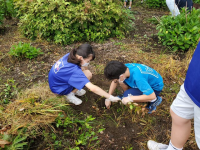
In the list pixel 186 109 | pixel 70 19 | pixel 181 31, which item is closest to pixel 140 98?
pixel 186 109

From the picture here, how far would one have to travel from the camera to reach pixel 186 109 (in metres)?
1.39

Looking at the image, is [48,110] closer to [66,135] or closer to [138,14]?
[66,135]

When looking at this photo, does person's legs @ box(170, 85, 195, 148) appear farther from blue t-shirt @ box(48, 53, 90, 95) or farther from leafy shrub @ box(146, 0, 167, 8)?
leafy shrub @ box(146, 0, 167, 8)

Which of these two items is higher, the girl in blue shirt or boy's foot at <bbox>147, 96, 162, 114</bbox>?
the girl in blue shirt

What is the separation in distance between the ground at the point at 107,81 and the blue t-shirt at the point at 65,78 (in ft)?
1.21

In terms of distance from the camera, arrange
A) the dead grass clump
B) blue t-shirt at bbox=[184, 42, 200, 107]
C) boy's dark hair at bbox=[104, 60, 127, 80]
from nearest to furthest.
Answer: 1. blue t-shirt at bbox=[184, 42, 200, 107]
2. the dead grass clump
3. boy's dark hair at bbox=[104, 60, 127, 80]

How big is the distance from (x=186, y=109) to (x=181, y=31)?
2822 mm

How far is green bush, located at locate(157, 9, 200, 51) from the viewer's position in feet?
11.8

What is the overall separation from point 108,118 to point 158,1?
6.20m

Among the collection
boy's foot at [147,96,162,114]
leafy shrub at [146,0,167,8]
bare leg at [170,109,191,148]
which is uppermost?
leafy shrub at [146,0,167,8]

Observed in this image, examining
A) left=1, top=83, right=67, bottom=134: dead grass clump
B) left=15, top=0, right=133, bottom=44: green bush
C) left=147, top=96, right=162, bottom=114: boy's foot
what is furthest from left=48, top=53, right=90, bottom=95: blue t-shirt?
left=15, top=0, right=133, bottom=44: green bush

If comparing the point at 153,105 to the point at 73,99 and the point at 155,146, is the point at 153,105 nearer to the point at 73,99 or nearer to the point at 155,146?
the point at 155,146

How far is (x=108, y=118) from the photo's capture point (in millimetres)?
2369

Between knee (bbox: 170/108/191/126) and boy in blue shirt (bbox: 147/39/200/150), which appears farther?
knee (bbox: 170/108/191/126)
